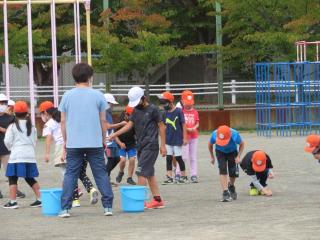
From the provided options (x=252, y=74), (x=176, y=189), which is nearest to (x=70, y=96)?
(x=176, y=189)

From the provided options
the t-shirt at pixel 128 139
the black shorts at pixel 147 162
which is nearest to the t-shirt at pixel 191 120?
the t-shirt at pixel 128 139

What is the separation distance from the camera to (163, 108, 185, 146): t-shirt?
15.8 meters

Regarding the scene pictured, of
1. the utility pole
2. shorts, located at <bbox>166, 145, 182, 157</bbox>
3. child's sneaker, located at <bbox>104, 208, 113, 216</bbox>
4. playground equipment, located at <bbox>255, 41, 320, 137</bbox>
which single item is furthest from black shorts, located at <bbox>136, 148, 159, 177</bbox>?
the utility pole

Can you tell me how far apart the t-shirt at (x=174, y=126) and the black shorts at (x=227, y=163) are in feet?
7.90

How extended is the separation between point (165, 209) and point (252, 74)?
1043 inches

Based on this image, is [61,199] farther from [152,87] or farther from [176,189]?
[152,87]

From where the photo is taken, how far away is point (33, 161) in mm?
13133

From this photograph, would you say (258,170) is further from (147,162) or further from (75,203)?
(75,203)

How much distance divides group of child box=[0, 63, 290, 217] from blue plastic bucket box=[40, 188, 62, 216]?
200mm

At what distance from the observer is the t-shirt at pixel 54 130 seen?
13.6 m

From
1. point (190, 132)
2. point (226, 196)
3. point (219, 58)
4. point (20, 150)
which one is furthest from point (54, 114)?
point (219, 58)

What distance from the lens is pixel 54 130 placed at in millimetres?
13664

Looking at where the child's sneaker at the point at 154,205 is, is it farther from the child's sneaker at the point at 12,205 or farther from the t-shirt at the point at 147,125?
the child's sneaker at the point at 12,205

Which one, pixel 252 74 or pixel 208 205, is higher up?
pixel 252 74
